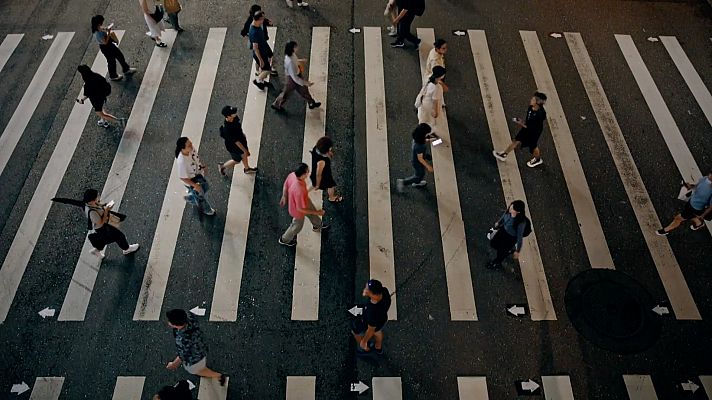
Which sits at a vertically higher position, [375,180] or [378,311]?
[375,180]

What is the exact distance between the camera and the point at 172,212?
384 inches

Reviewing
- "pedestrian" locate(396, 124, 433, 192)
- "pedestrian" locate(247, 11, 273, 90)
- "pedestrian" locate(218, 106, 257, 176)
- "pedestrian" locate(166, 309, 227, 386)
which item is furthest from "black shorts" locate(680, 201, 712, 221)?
"pedestrian" locate(247, 11, 273, 90)

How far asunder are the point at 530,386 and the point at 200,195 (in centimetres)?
604

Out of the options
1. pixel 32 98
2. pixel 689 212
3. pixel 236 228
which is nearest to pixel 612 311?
pixel 689 212

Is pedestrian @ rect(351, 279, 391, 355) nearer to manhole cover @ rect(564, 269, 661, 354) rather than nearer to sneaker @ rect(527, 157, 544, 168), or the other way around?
manhole cover @ rect(564, 269, 661, 354)

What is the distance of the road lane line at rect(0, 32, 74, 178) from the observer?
11109mm

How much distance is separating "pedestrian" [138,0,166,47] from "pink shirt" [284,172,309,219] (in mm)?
6814

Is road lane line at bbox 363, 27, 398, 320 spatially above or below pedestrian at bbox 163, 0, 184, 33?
below

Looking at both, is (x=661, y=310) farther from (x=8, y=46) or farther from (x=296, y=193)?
(x=8, y=46)

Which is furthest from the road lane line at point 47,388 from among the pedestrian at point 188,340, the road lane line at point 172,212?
the pedestrian at point 188,340

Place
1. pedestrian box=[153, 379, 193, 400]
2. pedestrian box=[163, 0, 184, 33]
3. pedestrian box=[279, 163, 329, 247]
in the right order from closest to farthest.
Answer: pedestrian box=[153, 379, 193, 400]
pedestrian box=[279, 163, 329, 247]
pedestrian box=[163, 0, 184, 33]

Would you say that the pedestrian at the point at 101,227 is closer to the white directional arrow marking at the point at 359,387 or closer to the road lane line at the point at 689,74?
the white directional arrow marking at the point at 359,387

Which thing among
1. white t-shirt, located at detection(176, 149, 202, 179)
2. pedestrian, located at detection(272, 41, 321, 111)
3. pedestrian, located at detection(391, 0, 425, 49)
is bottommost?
white t-shirt, located at detection(176, 149, 202, 179)

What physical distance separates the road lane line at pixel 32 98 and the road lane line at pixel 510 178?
9.88 metres
